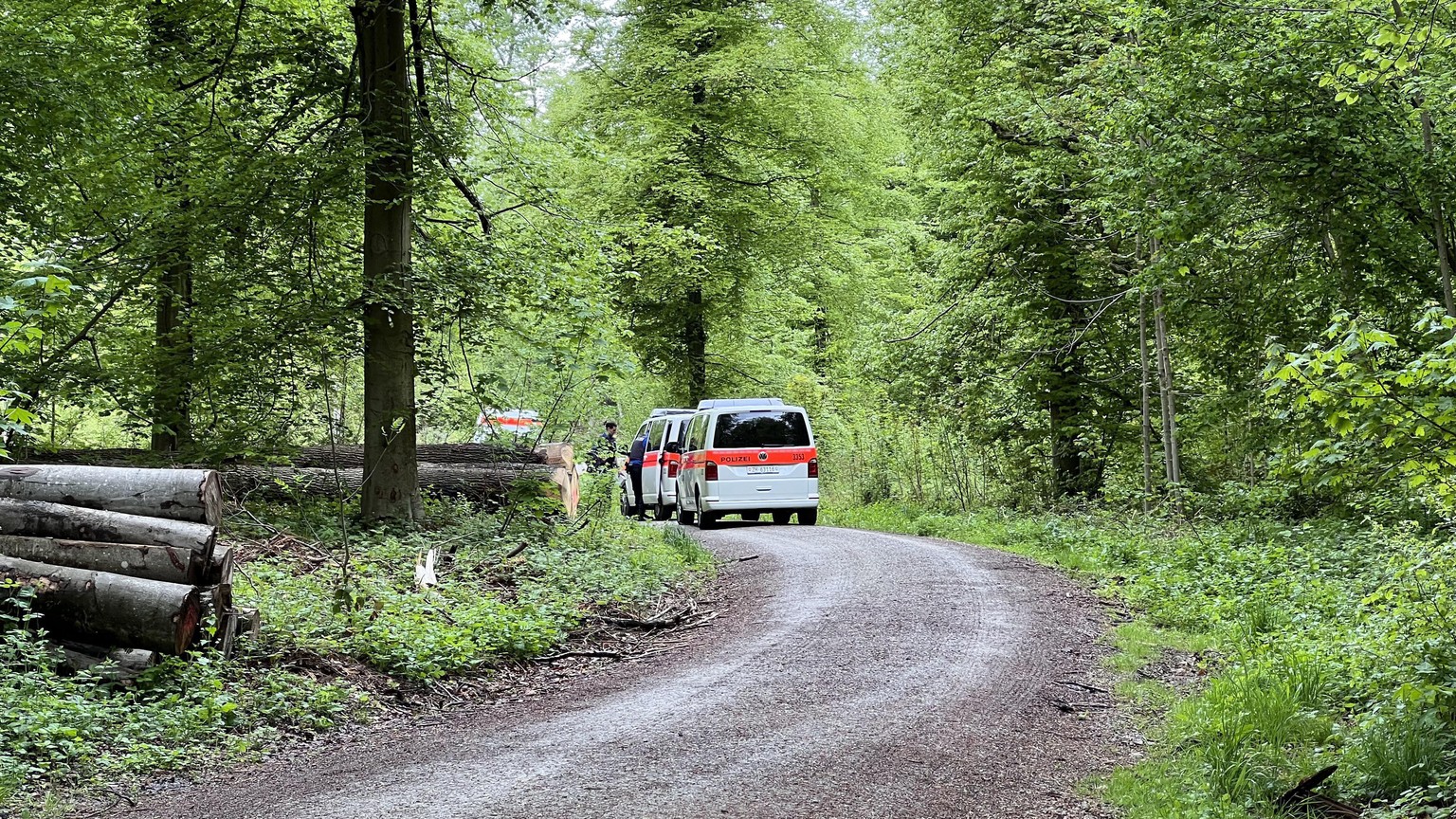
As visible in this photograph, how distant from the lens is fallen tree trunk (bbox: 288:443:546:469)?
15945 millimetres

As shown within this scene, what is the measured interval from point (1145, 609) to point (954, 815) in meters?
6.19

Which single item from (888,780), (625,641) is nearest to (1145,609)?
(625,641)

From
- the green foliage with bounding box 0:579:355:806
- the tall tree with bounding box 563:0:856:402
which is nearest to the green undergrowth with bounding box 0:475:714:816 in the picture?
the green foliage with bounding box 0:579:355:806

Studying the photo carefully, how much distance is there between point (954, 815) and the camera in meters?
5.21

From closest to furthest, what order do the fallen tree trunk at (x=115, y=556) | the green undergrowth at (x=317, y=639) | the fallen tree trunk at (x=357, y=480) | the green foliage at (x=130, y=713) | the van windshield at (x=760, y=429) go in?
the green foliage at (x=130, y=713), the green undergrowth at (x=317, y=639), the fallen tree trunk at (x=115, y=556), the fallen tree trunk at (x=357, y=480), the van windshield at (x=760, y=429)

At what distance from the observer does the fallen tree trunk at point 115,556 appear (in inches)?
286

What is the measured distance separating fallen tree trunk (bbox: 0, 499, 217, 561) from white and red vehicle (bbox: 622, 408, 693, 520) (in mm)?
14195

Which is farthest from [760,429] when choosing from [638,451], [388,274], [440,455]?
[388,274]

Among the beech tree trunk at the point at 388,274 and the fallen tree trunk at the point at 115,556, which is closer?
the fallen tree trunk at the point at 115,556

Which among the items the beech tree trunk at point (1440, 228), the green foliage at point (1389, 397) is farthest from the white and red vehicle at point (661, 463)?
the green foliage at point (1389, 397)

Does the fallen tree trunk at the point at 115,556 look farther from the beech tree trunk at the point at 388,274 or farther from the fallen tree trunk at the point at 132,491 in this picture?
the beech tree trunk at the point at 388,274

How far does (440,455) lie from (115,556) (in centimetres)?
945

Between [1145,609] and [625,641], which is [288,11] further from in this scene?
[1145,609]

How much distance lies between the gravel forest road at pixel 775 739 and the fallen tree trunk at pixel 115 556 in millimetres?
1622
